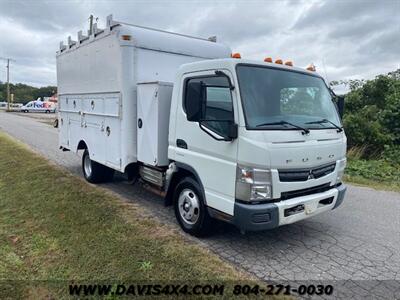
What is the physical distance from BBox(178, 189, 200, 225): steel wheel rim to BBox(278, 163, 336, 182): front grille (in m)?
1.29

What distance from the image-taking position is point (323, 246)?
174 inches

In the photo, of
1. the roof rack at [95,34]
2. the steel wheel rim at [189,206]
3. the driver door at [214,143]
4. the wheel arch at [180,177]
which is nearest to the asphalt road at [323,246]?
the steel wheel rim at [189,206]

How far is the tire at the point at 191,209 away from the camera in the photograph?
4391 mm

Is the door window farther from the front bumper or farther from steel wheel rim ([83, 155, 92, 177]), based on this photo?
steel wheel rim ([83, 155, 92, 177])

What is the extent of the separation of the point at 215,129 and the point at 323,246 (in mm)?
2193

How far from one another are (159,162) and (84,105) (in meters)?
3.04

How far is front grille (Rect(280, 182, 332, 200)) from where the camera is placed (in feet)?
12.6

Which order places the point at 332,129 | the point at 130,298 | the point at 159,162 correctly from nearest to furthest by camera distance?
1. the point at 130,298
2. the point at 332,129
3. the point at 159,162

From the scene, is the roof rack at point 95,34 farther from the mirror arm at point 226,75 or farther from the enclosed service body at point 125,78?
the mirror arm at point 226,75

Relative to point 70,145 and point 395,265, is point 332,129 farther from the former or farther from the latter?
point 70,145

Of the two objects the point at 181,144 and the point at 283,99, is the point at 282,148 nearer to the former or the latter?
the point at 283,99

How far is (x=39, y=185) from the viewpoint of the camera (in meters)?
7.31

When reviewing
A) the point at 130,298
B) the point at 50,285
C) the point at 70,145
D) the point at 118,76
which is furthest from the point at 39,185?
the point at 130,298

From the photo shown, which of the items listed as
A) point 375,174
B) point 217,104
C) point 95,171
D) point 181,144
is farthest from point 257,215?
point 375,174
